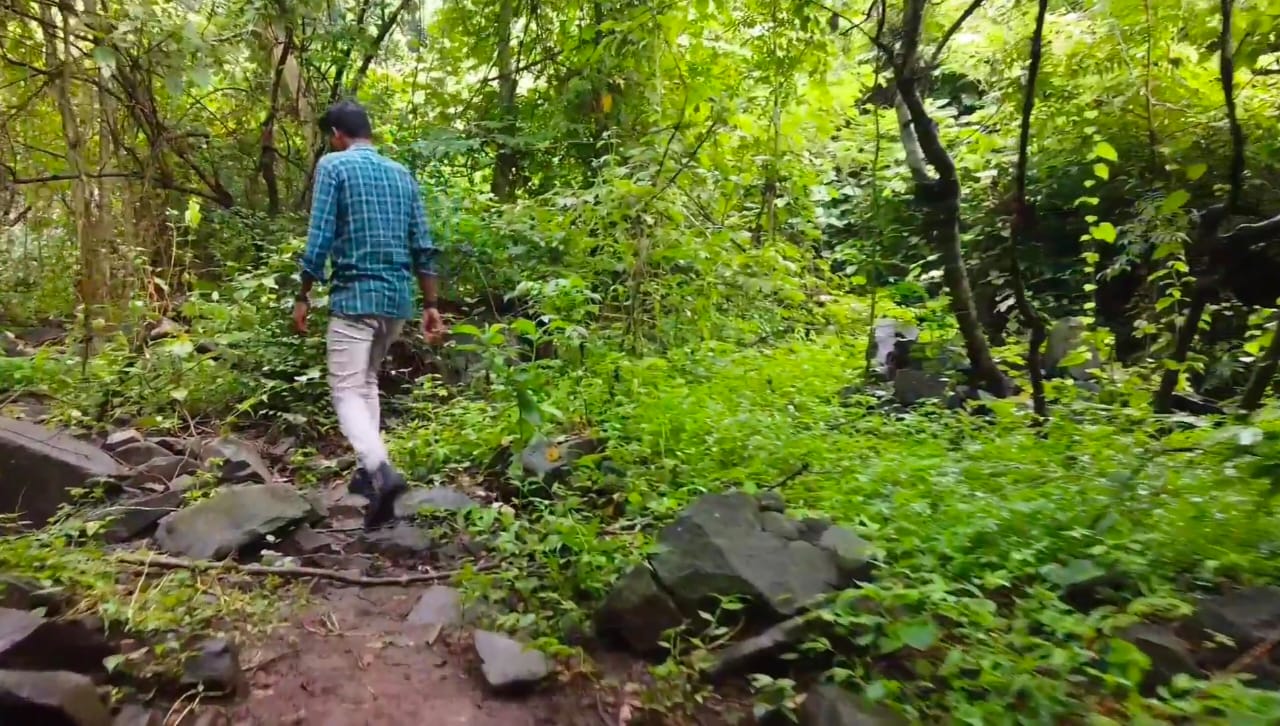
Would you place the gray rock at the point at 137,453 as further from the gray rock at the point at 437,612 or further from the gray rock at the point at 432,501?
the gray rock at the point at 437,612

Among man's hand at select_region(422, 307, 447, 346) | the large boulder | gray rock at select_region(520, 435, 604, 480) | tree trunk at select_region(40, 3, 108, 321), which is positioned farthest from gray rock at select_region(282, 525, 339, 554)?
the large boulder

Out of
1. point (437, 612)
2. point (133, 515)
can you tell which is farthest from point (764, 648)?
point (133, 515)

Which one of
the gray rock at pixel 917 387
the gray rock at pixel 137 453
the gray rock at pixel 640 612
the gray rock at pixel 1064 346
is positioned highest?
the gray rock at pixel 1064 346

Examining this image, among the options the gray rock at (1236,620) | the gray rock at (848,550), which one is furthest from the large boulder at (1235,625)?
the gray rock at (848,550)

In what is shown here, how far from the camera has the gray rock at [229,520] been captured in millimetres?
3207

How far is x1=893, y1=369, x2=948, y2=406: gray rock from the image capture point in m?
5.01

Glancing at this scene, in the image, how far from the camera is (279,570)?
311cm

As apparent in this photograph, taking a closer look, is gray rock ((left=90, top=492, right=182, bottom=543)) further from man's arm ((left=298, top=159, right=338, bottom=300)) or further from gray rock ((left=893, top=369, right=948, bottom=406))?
gray rock ((left=893, top=369, right=948, bottom=406))

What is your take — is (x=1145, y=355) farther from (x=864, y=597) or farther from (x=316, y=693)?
(x=316, y=693)

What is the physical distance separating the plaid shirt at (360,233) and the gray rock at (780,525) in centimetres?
212

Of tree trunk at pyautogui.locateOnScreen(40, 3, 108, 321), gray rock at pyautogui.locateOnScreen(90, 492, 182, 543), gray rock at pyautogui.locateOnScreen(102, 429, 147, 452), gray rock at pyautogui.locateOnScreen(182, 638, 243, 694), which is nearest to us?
gray rock at pyautogui.locateOnScreen(182, 638, 243, 694)

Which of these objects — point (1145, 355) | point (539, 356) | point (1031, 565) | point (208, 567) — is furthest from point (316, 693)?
point (1145, 355)

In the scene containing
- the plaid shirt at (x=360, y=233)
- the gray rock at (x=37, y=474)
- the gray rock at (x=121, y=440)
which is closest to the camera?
the gray rock at (x=37, y=474)

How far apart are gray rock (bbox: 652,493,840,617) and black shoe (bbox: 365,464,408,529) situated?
1567 mm
